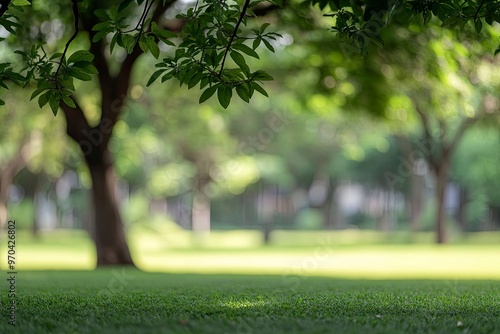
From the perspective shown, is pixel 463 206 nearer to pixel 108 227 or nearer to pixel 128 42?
pixel 108 227

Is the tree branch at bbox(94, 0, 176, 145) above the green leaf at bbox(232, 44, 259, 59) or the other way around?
above

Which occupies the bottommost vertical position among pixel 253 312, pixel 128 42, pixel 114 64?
pixel 253 312

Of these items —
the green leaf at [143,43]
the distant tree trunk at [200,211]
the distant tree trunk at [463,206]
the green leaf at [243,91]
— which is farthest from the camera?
the distant tree trunk at [463,206]

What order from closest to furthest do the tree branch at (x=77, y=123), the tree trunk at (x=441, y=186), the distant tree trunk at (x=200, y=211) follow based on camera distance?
the tree branch at (x=77, y=123) < the tree trunk at (x=441, y=186) < the distant tree trunk at (x=200, y=211)

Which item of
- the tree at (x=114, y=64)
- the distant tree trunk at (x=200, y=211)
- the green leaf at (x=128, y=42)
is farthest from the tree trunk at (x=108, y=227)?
the distant tree trunk at (x=200, y=211)

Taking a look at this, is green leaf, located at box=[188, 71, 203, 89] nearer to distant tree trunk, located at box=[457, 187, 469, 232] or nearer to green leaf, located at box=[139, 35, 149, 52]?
green leaf, located at box=[139, 35, 149, 52]

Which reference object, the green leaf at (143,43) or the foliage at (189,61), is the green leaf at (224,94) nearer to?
the foliage at (189,61)

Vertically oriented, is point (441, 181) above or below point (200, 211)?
above

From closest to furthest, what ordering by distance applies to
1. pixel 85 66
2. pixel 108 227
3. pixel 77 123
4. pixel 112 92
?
pixel 85 66, pixel 77 123, pixel 112 92, pixel 108 227

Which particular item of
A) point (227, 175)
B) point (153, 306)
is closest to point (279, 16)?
point (153, 306)

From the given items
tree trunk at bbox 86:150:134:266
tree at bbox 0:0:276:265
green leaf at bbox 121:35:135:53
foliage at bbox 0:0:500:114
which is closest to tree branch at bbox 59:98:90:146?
tree at bbox 0:0:276:265

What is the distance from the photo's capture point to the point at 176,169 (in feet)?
175

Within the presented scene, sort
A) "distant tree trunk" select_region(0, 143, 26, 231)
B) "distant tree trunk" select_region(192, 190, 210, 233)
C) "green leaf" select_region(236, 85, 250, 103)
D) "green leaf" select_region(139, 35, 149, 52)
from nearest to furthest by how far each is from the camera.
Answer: "green leaf" select_region(236, 85, 250, 103) < "green leaf" select_region(139, 35, 149, 52) < "distant tree trunk" select_region(0, 143, 26, 231) < "distant tree trunk" select_region(192, 190, 210, 233)

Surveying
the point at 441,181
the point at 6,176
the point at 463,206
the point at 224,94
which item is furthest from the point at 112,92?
the point at 463,206
